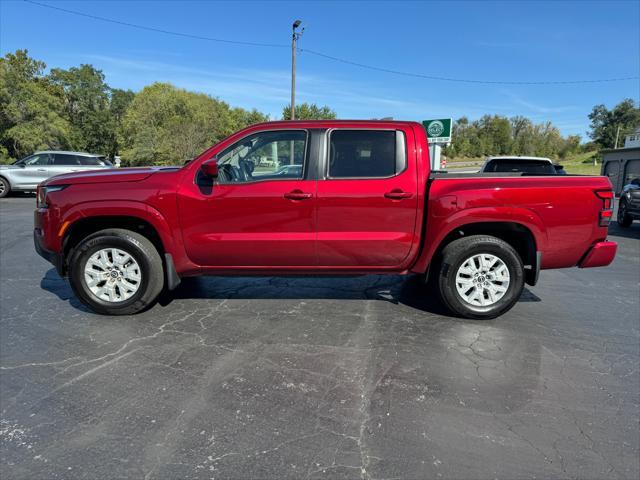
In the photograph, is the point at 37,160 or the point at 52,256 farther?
the point at 37,160

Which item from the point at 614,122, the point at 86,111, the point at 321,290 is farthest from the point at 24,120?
the point at 614,122

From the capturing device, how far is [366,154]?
13.8 ft

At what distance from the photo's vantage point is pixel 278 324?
13.4 feet

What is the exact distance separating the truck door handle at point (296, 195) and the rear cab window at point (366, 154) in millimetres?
315

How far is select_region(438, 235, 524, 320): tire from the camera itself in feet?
13.6

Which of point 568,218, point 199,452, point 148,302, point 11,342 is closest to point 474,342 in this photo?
point 568,218

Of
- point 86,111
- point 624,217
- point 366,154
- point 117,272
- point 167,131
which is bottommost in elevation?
point 117,272

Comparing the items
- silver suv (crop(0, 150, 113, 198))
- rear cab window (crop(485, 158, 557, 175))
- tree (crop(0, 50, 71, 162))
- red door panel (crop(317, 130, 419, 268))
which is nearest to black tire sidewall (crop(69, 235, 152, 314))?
red door panel (crop(317, 130, 419, 268))

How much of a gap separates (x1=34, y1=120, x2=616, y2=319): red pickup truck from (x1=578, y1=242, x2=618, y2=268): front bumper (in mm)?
11

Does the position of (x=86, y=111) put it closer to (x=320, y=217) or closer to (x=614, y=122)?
(x=320, y=217)

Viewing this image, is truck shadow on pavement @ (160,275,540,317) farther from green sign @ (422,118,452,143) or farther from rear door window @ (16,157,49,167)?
green sign @ (422,118,452,143)

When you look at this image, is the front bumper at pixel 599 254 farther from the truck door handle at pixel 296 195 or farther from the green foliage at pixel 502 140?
the green foliage at pixel 502 140

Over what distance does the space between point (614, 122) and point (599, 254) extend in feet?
327

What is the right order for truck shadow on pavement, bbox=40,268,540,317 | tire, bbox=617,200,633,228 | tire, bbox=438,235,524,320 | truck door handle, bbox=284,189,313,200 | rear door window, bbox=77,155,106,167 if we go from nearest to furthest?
1. truck door handle, bbox=284,189,313,200
2. tire, bbox=438,235,524,320
3. truck shadow on pavement, bbox=40,268,540,317
4. tire, bbox=617,200,633,228
5. rear door window, bbox=77,155,106,167
